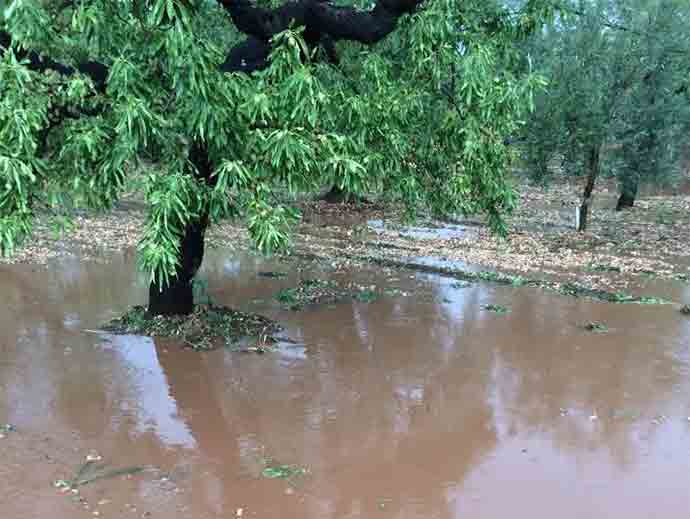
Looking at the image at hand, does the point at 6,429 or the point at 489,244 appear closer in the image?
the point at 6,429

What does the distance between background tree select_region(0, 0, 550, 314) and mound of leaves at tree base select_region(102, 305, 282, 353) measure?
124 centimetres

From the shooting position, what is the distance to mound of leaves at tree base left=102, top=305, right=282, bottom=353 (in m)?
7.70

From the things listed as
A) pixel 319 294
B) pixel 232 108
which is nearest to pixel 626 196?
pixel 319 294

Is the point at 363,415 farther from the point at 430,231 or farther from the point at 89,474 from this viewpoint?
the point at 430,231

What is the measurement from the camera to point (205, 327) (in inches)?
310

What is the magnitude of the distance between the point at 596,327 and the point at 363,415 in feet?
13.0

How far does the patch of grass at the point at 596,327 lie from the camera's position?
8.43 m

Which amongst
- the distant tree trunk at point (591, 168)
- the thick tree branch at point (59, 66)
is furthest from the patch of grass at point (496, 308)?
the distant tree trunk at point (591, 168)

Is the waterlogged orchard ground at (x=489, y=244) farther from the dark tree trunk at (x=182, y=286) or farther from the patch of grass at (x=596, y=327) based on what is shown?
the dark tree trunk at (x=182, y=286)

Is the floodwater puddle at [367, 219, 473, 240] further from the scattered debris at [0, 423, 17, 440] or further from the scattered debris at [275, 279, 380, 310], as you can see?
the scattered debris at [0, 423, 17, 440]

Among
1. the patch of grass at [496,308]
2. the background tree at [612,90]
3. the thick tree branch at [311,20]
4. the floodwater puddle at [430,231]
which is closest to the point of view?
the thick tree branch at [311,20]

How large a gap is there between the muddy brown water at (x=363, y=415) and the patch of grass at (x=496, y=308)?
125 millimetres

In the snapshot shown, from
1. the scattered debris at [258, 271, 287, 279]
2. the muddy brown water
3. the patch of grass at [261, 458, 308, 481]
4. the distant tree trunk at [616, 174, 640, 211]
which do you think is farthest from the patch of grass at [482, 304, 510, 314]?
the distant tree trunk at [616, 174, 640, 211]

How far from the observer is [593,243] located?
1474 centimetres
